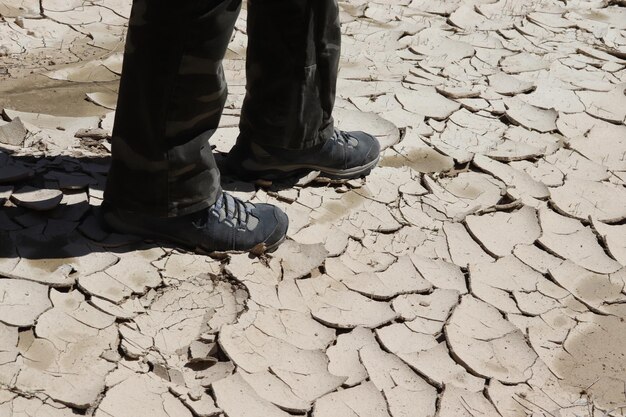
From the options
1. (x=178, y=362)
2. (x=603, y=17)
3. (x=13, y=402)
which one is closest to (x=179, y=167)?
(x=178, y=362)

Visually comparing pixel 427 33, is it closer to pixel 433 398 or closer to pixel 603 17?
pixel 603 17

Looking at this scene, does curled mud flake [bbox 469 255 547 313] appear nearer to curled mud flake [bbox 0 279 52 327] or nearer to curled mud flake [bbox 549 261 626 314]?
curled mud flake [bbox 549 261 626 314]

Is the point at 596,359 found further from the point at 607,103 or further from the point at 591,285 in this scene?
the point at 607,103

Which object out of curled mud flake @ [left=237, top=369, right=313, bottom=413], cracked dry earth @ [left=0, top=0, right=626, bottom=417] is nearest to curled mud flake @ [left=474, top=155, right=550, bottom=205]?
cracked dry earth @ [left=0, top=0, right=626, bottom=417]

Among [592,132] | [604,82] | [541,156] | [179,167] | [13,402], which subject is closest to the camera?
[13,402]

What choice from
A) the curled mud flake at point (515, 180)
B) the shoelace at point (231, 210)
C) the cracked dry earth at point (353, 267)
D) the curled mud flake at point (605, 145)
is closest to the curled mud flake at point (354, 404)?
the cracked dry earth at point (353, 267)

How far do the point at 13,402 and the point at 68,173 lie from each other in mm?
794

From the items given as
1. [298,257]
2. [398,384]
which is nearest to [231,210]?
[298,257]

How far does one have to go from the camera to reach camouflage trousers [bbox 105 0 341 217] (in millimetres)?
1664

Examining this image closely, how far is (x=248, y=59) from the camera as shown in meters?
2.13

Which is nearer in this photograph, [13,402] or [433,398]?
[13,402]

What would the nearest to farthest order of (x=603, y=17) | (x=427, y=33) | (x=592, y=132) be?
(x=592, y=132)
(x=427, y=33)
(x=603, y=17)

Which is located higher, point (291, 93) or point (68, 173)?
point (291, 93)

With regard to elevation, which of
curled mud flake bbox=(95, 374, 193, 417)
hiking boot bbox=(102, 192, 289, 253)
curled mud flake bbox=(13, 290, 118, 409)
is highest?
hiking boot bbox=(102, 192, 289, 253)
